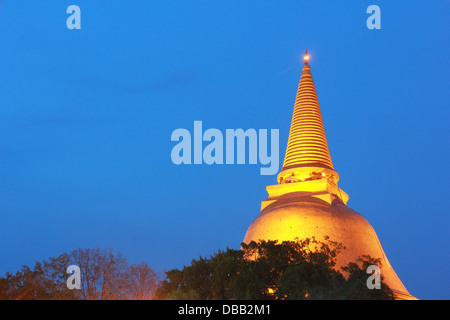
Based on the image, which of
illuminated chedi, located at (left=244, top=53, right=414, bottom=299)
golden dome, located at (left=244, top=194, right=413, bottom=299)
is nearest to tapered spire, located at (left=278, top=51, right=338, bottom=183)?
illuminated chedi, located at (left=244, top=53, right=414, bottom=299)

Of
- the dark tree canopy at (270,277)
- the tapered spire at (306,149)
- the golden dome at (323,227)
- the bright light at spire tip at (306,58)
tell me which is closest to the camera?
the dark tree canopy at (270,277)

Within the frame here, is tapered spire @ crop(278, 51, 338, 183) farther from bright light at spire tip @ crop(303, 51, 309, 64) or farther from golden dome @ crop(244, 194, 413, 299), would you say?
bright light at spire tip @ crop(303, 51, 309, 64)

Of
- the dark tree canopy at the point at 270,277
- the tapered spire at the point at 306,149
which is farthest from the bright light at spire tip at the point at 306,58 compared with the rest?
the dark tree canopy at the point at 270,277

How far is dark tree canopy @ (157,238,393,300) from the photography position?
22891 mm

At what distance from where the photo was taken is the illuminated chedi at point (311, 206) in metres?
32.3

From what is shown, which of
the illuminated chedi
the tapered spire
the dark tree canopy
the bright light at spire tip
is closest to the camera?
the dark tree canopy

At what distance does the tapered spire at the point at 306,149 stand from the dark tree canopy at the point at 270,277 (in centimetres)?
836

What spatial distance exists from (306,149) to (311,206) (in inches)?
214

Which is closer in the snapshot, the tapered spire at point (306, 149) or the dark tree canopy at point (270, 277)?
the dark tree canopy at point (270, 277)

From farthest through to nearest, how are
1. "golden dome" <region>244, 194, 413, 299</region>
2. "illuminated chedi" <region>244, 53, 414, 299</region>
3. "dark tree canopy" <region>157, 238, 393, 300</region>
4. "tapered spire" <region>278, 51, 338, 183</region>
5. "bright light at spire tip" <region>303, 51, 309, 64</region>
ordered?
"bright light at spire tip" <region>303, 51, 309, 64</region> → "tapered spire" <region>278, 51, 338, 183</region> → "illuminated chedi" <region>244, 53, 414, 299</region> → "golden dome" <region>244, 194, 413, 299</region> → "dark tree canopy" <region>157, 238, 393, 300</region>

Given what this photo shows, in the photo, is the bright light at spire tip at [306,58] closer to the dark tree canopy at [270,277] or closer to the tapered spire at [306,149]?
the tapered spire at [306,149]
